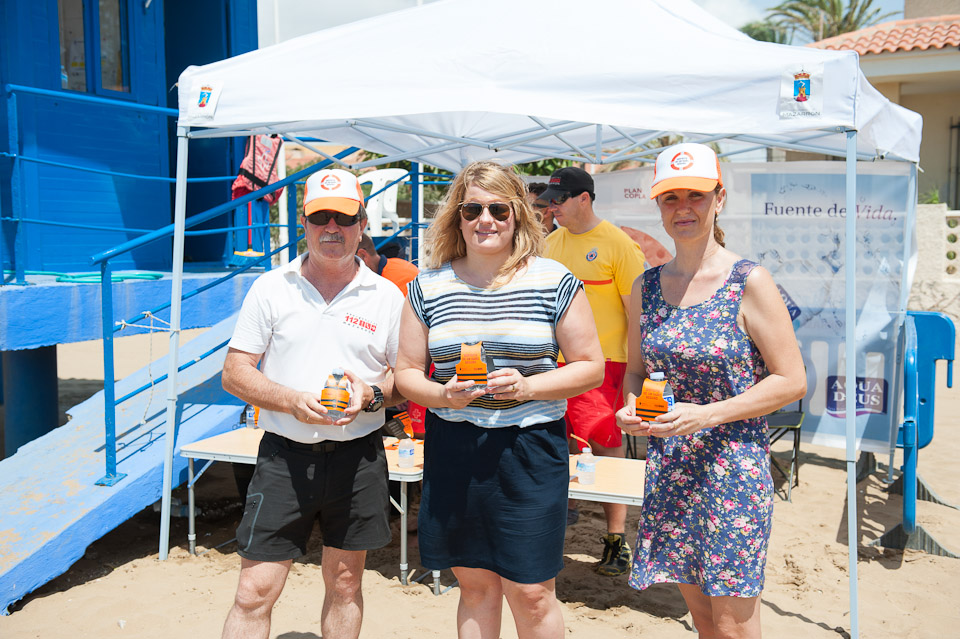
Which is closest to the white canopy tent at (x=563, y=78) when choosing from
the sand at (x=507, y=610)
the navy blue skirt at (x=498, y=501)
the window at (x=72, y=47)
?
the sand at (x=507, y=610)

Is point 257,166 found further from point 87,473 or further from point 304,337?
point 304,337

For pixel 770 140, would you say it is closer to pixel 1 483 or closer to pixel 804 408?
pixel 804 408

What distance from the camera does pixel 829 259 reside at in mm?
5695

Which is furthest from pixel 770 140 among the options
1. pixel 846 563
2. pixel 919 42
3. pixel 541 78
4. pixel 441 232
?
pixel 919 42

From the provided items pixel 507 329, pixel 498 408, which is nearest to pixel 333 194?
pixel 507 329

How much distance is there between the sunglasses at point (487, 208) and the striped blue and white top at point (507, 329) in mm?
184

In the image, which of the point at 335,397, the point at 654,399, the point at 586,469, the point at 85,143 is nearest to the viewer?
the point at 654,399

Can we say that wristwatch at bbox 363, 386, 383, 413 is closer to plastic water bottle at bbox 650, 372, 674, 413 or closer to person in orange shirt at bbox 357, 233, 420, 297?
plastic water bottle at bbox 650, 372, 674, 413

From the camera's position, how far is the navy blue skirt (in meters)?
2.26

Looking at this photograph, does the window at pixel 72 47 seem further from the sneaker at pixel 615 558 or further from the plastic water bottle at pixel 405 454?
the sneaker at pixel 615 558

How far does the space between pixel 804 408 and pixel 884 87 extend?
11227 millimetres

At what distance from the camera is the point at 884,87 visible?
→ 14328 millimetres

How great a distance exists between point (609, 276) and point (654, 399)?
82.0 inches

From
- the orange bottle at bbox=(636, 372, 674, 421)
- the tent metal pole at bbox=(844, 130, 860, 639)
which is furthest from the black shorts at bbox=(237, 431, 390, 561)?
the tent metal pole at bbox=(844, 130, 860, 639)
